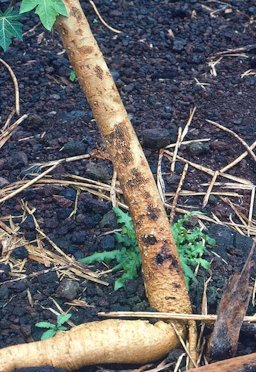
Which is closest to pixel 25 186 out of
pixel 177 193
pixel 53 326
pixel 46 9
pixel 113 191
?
pixel 113 191

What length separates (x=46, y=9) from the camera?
2203 millimetres

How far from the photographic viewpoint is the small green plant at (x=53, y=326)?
87.5 inches

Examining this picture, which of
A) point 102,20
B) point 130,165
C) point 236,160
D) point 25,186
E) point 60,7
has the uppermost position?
point 60,7

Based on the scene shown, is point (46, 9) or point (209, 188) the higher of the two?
point (46, 9)

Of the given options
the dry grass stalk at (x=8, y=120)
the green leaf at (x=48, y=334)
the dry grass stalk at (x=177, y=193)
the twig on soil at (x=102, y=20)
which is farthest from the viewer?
the twig on soil at (x=102, y=20)

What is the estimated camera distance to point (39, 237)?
8.63ft

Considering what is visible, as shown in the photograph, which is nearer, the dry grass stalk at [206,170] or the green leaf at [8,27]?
the green leaf at [8,27]

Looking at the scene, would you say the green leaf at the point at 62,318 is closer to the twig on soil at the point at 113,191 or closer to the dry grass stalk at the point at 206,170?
the twig on soil at the point at 113,191

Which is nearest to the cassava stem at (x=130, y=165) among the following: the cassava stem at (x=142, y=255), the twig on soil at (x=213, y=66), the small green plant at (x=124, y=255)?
the cassava stem at (x=142, y=255)

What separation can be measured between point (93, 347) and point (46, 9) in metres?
1.10

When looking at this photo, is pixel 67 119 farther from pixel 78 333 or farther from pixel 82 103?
pixel 78 333

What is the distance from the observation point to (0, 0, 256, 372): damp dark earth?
2.40 metres

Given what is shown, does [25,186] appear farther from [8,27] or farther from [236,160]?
[236,160]

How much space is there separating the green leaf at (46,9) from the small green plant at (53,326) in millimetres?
966
